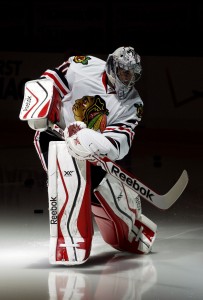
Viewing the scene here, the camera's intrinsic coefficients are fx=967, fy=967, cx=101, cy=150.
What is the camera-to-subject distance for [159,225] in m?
5.26

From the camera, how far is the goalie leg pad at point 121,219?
176 inches

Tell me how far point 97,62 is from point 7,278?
116 centimetres

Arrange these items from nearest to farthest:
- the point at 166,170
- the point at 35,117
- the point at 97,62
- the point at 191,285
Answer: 1. the point at 191,285
2. the point at 35,117
3. the point at 97,62
4. the point at 166,170

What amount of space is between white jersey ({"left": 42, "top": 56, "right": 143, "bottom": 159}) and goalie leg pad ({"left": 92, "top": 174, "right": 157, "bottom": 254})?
0.81 feet

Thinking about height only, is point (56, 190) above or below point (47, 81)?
below

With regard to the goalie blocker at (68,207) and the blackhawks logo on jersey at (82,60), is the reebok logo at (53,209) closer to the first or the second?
the goalie blocker at (68,207)

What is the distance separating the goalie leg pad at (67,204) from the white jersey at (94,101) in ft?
0.73

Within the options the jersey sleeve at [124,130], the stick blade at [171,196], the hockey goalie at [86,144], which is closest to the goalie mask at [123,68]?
the hockey goalie at [86,144]

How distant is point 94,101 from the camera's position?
4.46m

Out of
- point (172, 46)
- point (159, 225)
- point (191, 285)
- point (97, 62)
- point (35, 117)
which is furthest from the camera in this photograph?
point (172, 46)

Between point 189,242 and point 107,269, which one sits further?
point 189,242

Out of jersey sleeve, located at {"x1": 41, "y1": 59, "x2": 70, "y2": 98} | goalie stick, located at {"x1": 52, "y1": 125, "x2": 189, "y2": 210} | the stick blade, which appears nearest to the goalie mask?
jersey sleeve, located at {"x1": 41, "y1": 59, "x2": 70, "y2": 98}

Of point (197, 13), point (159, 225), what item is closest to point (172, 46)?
point (197, 13)

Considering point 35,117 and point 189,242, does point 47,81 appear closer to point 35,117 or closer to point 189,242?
point 35,117
